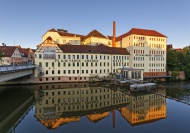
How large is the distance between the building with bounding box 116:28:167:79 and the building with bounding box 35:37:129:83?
6105 millimetres

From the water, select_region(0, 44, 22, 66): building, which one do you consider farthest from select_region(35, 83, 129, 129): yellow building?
select_region(0, 44, 22, 66): building

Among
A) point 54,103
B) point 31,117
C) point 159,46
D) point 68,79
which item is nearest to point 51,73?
point 68,79

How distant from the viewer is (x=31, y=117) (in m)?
17.7

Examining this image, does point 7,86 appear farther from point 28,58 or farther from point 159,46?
point 159,46

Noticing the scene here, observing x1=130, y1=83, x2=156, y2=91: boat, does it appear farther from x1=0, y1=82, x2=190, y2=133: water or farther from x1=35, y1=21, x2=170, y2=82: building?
x1=35, y1=21, x2=170, y2=82: building

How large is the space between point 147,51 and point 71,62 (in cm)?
2702

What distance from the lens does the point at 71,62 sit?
4391 cm

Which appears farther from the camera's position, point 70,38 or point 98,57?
point 70,38

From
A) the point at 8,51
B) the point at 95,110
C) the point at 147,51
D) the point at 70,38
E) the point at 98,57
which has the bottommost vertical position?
the point at 95,110

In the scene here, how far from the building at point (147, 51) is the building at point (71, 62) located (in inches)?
240

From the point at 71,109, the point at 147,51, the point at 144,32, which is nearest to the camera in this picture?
the point at 71,109

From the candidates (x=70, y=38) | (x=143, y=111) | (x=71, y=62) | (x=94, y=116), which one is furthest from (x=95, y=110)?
(x=70, y=38)

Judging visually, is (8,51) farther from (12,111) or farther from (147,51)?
(147,51)

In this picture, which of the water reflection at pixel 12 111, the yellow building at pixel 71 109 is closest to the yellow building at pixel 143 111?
the yellow building at pixel 71 109
